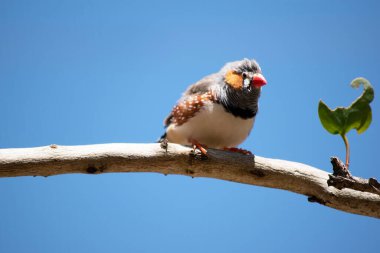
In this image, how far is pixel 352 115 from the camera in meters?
2.36

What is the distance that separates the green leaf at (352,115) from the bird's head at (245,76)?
692 mm

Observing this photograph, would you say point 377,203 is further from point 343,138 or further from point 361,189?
point 343,138

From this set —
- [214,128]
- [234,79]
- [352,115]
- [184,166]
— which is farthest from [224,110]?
[352,115]

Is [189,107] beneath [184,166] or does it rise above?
above

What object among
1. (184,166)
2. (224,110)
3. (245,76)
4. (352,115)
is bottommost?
(184,166)

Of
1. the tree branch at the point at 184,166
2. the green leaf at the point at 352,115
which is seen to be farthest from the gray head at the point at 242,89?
the green leaf at the point at 352,115

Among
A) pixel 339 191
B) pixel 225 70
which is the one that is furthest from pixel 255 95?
pixel 339 191

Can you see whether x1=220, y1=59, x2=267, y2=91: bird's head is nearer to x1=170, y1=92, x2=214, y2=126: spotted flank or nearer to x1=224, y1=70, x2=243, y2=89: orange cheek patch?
x1=224, y1=70, x2=243, y2=89: orange cheek patch

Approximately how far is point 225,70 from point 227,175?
35.4 inches

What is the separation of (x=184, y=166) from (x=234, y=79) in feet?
2.61

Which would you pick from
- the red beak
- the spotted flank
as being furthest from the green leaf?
the spotted flank

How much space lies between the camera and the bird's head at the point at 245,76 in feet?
9.87

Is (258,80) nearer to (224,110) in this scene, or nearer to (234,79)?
(234,79)

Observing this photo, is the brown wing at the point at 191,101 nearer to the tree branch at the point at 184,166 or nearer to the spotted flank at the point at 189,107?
the spotted flank at the point at 189,107
